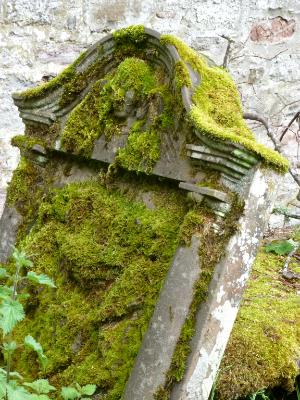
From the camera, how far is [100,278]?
199cm

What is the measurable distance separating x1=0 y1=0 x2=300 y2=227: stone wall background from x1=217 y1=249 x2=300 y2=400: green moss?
2.12m

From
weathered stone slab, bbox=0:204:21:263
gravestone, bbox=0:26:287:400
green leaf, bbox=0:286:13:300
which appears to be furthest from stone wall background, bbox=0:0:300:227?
green leaf, bbox=0:286:13:300

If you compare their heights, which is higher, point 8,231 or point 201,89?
point 201,89

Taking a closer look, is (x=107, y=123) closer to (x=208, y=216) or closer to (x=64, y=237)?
(x=64, y=237)

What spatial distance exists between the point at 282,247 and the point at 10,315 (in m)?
2.41

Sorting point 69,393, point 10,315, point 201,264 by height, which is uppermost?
point 201,264

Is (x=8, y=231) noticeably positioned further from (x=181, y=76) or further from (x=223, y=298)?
(x=223, y=298)

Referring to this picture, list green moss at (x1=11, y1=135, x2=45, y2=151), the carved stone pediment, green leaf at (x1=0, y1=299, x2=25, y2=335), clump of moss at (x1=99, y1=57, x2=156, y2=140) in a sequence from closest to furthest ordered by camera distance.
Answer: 1. green leaf at (x1=0, y1=299, x2=25, y2=335)
2. the carved stone pediment
3. clump of moss at (x1=99, y1=57, x2=156, y2=140)
4. green moss at (x1=11, y1=135, x2=45, y2=151)

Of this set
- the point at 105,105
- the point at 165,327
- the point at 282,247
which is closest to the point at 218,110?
the point at 105,105

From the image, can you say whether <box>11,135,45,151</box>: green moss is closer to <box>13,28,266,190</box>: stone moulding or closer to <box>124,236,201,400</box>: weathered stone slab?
<box>13,28,266,190</box>: stone moulding

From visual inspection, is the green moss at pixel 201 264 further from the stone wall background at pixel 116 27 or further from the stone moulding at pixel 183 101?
the stone wall background at pixel 116 27

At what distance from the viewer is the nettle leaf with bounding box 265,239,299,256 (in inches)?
139

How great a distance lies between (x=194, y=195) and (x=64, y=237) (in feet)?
2.32

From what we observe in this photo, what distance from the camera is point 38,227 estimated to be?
8.05 feet
